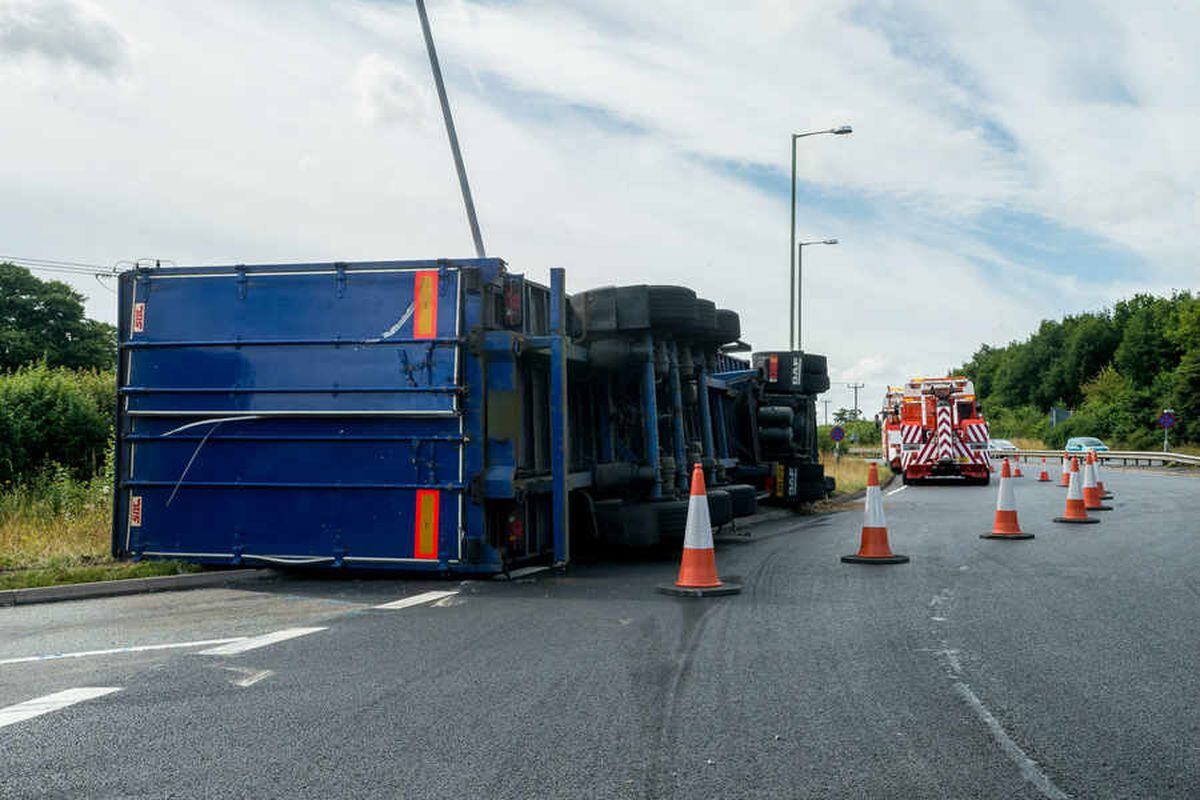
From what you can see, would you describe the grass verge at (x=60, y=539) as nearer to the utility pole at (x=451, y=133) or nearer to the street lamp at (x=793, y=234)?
the utility pole at (x=451, y=133)

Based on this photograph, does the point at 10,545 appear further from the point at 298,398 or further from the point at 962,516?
the point at 962,516

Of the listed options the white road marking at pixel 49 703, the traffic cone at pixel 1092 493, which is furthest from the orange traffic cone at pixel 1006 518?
the white road marking at pixel 49 703

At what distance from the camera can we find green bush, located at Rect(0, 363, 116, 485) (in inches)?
694

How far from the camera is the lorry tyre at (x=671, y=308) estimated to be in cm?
1044

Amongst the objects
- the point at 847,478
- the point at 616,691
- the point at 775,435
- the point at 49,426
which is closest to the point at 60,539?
the point at 616,691

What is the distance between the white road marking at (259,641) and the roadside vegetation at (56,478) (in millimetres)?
2959

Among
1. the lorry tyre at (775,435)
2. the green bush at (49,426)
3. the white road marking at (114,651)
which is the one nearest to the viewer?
the white road marking at (114,651)

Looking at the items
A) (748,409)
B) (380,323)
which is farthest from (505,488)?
(748,409)

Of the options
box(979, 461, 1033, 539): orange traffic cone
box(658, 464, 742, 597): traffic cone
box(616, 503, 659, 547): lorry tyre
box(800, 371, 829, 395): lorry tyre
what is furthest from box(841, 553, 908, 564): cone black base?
box(800, 371, 829, 395): lorry tyre

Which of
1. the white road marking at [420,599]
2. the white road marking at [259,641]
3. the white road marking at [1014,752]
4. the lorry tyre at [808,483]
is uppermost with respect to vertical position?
the lorry tyre at [808,483]

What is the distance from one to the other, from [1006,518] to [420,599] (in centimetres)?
796

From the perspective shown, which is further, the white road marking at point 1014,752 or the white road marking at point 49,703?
the white road marking at point 49,703

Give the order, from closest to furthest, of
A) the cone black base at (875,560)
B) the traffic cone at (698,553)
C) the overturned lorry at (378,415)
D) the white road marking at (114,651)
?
1. the white road marking at (114,651)
2. the traffic cone at (698,553)
3. the overturned lorry at (378,415)
4. the cone black base at (875,560)

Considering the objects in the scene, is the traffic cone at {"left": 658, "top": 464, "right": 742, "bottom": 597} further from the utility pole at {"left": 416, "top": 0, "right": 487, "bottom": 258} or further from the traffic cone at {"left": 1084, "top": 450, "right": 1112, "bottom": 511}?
the traffic cone at {"left": 1084, "top": 450, "right": 1112, "bottom": 511}
